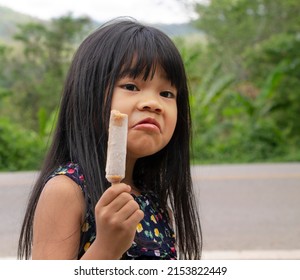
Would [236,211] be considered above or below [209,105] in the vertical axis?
below

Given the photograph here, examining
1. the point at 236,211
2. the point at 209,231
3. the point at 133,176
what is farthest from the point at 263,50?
the point at 133,176

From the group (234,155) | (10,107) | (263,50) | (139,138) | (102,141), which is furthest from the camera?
(10,107)

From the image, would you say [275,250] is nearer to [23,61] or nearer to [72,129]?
[72,129]

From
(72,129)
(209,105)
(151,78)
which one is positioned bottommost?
(72,129)

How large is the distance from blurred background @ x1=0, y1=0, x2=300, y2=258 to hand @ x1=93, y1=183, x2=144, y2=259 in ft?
1.92

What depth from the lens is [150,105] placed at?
1382 mm

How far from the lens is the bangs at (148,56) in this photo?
146 centimetres

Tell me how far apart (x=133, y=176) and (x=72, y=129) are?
1.04ft

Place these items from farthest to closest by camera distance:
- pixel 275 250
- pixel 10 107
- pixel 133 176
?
1. pixel 10 107
2. pixel 275 250
3. pixel 133 176

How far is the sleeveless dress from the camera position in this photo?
1394 mm

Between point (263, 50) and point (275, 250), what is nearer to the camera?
point (275, 250)

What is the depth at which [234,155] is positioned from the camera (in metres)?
12.8

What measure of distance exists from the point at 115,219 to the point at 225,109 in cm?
1201

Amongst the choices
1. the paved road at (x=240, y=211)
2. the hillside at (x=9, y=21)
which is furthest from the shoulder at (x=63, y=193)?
the hillside at (x=9, y=21)
